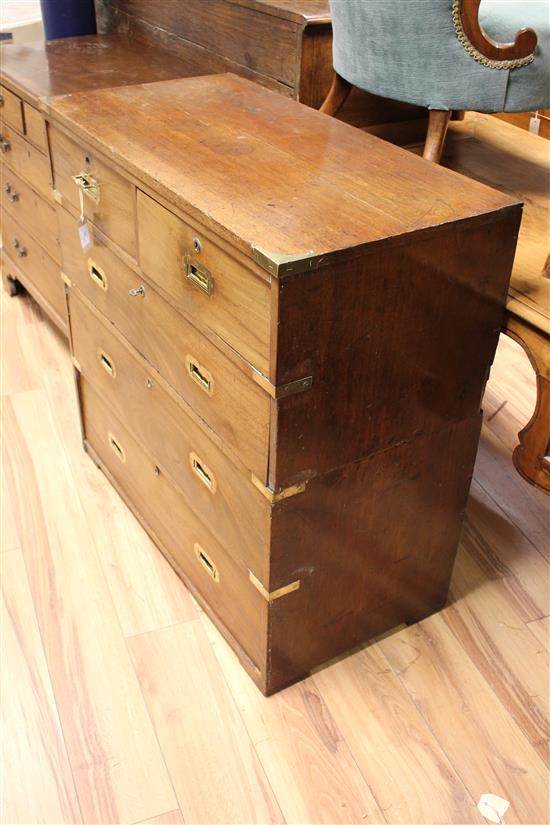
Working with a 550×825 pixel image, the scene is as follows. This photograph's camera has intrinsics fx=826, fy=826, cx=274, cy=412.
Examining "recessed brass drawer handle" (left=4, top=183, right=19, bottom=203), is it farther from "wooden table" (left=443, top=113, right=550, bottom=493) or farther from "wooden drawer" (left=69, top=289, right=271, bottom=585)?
"wooden table" (left=443, top=113, right=550, bottom=493)


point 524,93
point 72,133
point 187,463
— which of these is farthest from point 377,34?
point 187,463

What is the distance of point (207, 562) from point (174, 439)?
0.26m

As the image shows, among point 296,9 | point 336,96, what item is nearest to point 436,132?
point 336,96

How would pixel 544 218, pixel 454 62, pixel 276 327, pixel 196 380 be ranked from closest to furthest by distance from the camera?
pixel 276 327 < pixel 196 380 < pixel 454 62 < pixel 544 218

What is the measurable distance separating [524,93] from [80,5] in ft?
5.08

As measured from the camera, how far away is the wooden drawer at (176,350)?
1243mm

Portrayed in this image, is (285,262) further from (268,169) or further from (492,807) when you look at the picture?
(492,807)

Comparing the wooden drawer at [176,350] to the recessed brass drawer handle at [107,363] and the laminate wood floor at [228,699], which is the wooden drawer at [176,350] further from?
the laminate wood floor at [228,699]

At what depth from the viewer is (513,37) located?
62.2 inches

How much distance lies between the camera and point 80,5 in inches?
98.0

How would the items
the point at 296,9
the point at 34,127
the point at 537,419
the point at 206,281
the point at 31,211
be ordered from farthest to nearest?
1. the point at 31,211
2. the point at 34,127
3. the point at 296,9
4. the point at 537,419
5. the point at 206,281

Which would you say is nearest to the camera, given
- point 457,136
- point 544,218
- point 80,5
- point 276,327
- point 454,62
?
point 276,327

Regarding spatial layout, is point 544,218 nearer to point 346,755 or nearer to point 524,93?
point 524,93

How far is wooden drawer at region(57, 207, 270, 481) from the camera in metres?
1.24
